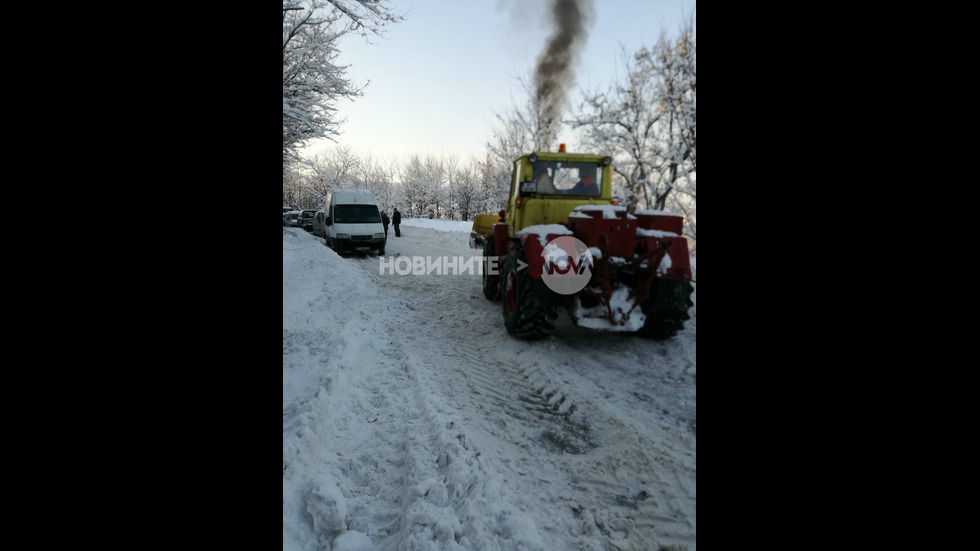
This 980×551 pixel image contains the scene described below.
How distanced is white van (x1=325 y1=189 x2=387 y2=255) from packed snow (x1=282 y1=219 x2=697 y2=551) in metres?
4.94

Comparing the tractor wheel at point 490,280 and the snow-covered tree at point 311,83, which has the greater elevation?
the snow-covered tree at point 311,83

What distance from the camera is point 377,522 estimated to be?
2.03 m

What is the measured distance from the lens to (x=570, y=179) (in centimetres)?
596

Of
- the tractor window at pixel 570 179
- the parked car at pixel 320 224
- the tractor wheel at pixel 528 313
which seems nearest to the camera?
the tractor wheel at pixel 528 313

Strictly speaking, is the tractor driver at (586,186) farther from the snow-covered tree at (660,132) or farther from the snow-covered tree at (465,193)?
the snow-covered tree at (465,193)

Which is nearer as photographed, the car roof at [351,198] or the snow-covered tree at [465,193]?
the car roof at [351,198]

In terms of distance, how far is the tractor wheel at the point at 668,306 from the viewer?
175 inches

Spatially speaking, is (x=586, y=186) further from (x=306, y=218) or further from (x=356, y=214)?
(x=306, y=218)

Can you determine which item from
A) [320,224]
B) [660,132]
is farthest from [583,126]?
[320,224]

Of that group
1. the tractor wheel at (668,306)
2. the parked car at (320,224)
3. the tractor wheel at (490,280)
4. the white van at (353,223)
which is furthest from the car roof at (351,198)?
the tractor wheel at (668,306)

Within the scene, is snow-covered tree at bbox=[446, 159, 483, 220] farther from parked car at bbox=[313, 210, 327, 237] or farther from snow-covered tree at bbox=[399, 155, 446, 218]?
parked car at bbox=[313, 210, 327, 237]

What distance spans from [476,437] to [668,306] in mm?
2652
